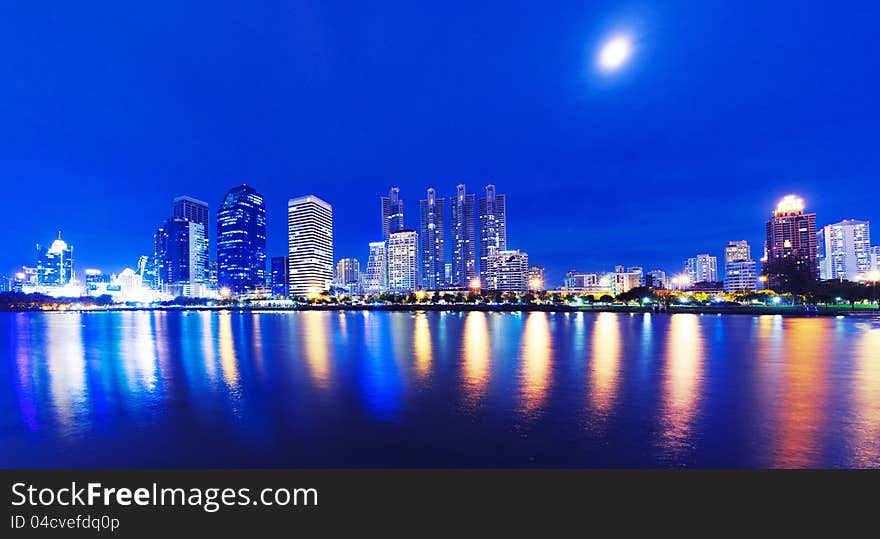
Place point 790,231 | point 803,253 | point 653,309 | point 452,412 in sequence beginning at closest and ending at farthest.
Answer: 1. point 452,412
2. point 653,309
3. point 803,253
4. point 790,231

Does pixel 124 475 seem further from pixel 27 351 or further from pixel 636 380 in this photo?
pixel 27 351

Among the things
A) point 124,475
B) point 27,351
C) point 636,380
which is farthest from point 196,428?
point 27,351

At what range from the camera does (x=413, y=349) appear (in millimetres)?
27562

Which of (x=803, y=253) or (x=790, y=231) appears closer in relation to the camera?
(x=803, y=253)

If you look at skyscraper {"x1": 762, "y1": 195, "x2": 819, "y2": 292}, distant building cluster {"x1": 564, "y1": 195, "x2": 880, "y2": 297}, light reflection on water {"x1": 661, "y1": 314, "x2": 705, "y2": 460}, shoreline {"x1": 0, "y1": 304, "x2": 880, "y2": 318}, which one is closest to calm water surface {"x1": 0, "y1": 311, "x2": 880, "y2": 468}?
light reflection on water {"x1": 661, "y1": 314, "x2": 705, "y2": 460}

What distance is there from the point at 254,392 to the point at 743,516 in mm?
14773

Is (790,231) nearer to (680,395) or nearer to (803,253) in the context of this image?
(803,253)

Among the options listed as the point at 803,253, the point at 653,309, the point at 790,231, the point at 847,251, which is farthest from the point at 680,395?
the point at 847,251

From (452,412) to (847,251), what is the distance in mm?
240264

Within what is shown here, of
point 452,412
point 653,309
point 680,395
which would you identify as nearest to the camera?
point 452,412

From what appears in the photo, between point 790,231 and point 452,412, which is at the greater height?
point 790,231

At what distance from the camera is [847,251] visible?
17438cm

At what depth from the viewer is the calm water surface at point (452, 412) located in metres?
8.84

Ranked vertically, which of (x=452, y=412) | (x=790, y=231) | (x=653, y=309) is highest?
(x=790, y=231)
